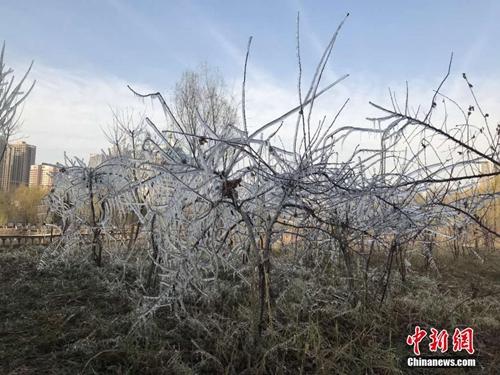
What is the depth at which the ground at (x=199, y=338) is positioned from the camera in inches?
97.1

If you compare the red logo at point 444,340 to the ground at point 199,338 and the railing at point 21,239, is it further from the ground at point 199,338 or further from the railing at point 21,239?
the railing at point 21,239

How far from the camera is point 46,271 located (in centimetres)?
565

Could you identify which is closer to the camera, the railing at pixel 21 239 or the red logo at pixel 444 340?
the red logo at pixel 444 340

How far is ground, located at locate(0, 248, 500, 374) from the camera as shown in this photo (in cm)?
247

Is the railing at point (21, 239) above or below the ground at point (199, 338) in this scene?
above

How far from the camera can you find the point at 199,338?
2830mm

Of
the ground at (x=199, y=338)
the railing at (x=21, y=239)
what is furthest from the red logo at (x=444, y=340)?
the railing at (x=21, y=239)

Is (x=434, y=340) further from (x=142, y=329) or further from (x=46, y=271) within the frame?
(x=46, y=271)

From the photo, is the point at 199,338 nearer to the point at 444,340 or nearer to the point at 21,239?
the point at 444,340

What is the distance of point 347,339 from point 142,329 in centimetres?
160

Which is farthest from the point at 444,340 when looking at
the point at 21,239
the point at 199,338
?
the point at 21,239

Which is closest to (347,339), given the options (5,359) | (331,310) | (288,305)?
(331,310)

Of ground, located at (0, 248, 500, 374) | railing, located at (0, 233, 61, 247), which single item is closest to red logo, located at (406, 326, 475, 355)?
ground, located at (0, 248, 500, 374)

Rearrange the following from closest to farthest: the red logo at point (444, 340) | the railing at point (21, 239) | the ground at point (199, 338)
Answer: the ground at point (199, 338), the red logo at point (444, 340), the railing at point (21, 239)
